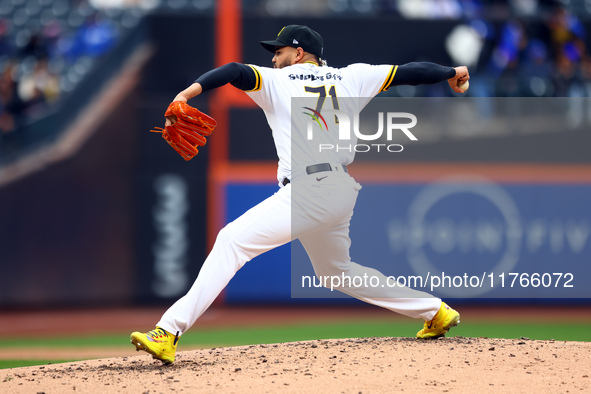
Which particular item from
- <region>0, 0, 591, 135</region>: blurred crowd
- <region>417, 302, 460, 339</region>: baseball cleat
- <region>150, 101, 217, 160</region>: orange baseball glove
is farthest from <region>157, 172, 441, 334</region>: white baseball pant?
<region>0, 0, 591, 135</region>: blurred crowd

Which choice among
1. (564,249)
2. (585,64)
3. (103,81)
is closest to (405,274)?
(564,249)

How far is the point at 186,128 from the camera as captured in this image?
4277 mm

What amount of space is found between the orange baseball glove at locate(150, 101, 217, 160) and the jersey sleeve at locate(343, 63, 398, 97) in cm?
90

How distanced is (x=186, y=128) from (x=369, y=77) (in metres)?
1.13

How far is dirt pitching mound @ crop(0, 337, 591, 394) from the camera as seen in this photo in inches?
155

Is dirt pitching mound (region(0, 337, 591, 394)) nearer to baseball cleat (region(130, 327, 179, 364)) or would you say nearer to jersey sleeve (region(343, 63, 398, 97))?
baseball cleat (region(130, 327, 179, 364))

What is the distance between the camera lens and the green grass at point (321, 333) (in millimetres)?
8273

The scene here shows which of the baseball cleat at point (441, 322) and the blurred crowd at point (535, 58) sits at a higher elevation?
the blurred crowd at point (535, 58)

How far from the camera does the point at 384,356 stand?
4.51 meters

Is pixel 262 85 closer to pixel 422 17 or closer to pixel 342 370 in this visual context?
pixel 342 370

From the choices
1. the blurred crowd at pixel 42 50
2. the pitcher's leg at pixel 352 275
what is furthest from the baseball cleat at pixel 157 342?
the blurred crowd at pixel 42 50

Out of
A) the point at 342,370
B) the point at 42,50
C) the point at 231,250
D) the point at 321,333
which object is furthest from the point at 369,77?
the point at 42,50

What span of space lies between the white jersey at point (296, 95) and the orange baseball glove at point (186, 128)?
30cm

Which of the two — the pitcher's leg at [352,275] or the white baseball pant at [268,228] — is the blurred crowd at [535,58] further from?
the white baseball pant at [268,228]
